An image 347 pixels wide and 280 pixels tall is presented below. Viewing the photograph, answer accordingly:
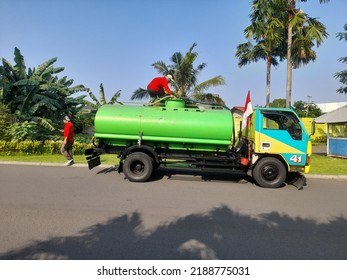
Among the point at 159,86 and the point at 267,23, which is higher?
the point at 267,23

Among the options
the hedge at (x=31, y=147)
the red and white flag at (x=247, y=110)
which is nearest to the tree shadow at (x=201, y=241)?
the red and white flag at (x=247, y=110)

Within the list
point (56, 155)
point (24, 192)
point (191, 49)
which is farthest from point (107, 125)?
point (191, 49)

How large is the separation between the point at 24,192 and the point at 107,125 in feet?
8.99

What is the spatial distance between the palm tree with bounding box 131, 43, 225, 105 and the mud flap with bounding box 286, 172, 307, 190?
50.3 ft

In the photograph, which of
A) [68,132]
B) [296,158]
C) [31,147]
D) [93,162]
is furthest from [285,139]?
[31,147]

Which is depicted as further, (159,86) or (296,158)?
(159,86)

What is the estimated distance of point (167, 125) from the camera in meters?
8.05

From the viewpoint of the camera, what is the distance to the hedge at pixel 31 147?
13039mm

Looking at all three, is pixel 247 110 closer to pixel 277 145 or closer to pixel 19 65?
pixel 277 145

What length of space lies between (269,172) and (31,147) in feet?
35.6

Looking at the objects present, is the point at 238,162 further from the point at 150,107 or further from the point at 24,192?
the point at 24,192

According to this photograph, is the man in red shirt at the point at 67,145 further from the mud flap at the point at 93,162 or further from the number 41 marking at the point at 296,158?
the number 41 marking at the point at 296,158

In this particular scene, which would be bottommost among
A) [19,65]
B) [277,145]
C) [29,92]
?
[277,145]
